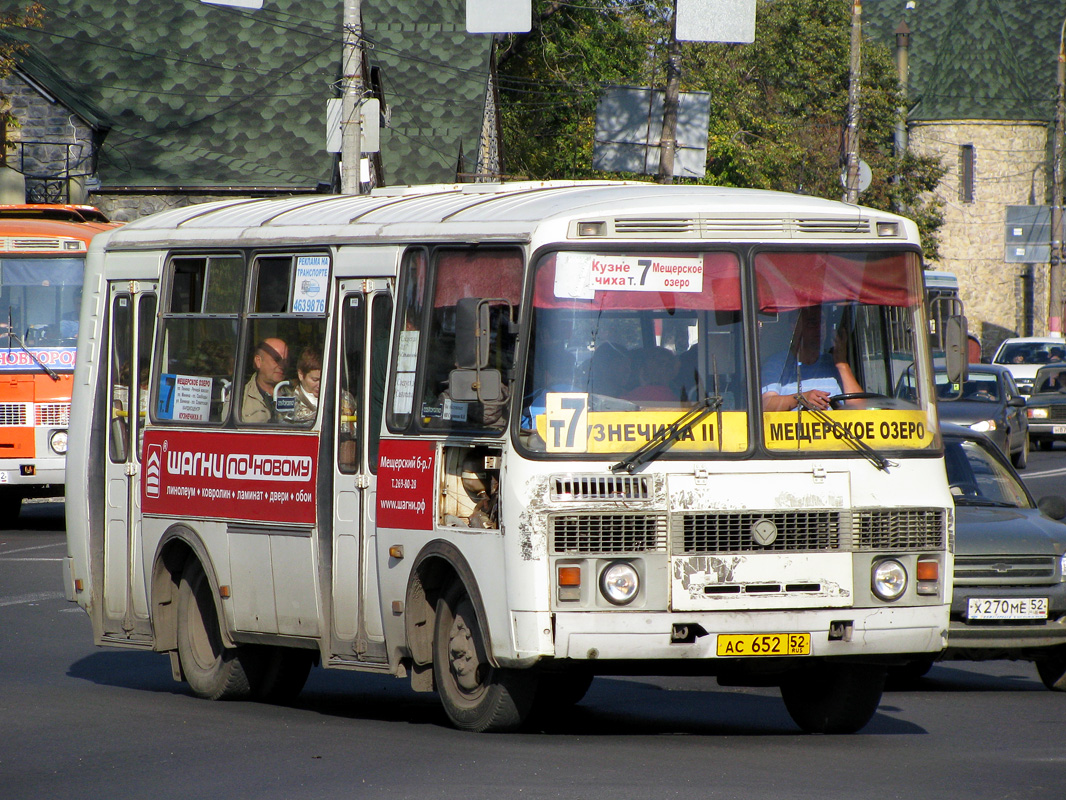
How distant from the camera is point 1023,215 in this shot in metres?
71.7

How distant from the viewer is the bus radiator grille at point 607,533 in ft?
26.2

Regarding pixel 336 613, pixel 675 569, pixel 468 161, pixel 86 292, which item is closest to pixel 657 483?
pixel 675 569

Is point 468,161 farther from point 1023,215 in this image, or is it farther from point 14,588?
point 1023,215

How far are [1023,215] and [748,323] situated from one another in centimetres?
6620

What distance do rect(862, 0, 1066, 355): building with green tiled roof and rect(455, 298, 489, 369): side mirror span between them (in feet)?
240

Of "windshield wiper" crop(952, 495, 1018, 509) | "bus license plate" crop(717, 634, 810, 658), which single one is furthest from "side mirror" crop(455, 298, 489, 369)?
"windshield wiper" crop(952, 495, 1018, 509)

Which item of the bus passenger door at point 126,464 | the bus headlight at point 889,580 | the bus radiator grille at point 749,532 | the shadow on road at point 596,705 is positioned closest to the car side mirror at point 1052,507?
the shadow on road at point 596,705

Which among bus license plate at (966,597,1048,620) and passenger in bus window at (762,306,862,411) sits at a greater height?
passenger in bus window at (762,306,862,411)

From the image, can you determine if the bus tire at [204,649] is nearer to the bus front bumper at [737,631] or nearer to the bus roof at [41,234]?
the bus front bumper at [737,631]

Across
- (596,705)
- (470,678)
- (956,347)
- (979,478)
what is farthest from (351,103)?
(470,678)

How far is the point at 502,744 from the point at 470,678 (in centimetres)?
42

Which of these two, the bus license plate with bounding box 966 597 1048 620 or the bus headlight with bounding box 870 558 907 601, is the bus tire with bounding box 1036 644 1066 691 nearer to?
the bus license plate with bounding box 966 597 1048 620

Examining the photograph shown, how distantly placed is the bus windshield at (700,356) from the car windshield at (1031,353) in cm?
3697

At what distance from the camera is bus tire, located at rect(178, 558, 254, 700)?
409 inches
